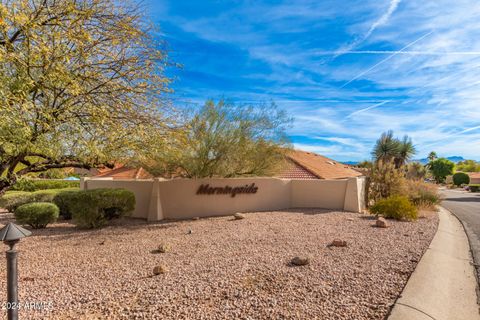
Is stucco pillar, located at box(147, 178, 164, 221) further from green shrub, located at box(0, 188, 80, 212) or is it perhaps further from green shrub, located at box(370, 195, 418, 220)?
→ green shrub, located at box(370, 195, 418, 220)

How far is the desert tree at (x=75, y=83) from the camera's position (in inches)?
201

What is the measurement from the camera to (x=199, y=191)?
1360 centimetres

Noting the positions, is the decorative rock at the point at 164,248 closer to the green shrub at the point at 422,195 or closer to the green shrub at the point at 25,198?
the green shrub at the point at 25,198

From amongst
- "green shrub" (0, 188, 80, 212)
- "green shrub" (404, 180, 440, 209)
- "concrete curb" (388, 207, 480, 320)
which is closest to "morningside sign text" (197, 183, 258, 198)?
"green shrub" (0, 188, 80, 212)

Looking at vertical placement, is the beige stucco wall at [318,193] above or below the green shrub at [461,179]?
below

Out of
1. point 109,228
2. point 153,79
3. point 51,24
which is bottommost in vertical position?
point 109,228

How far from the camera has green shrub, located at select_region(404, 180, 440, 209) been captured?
50.7 feet

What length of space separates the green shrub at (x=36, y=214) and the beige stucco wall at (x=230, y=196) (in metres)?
3.69

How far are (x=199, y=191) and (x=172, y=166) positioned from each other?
1.76 metres

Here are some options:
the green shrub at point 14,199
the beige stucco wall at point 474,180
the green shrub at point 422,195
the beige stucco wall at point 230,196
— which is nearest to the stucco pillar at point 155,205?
the beige stucco wall at point 230,196

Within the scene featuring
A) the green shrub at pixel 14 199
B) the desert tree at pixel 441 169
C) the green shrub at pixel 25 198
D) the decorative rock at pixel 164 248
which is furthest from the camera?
the desert tree at pixel 441 169

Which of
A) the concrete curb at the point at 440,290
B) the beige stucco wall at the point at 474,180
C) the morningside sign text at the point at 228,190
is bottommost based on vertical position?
the concrete curb at the point at 440,290

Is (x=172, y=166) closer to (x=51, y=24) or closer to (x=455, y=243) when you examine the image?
(x=51, y=24)

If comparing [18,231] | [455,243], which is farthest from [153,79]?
[455,243]
